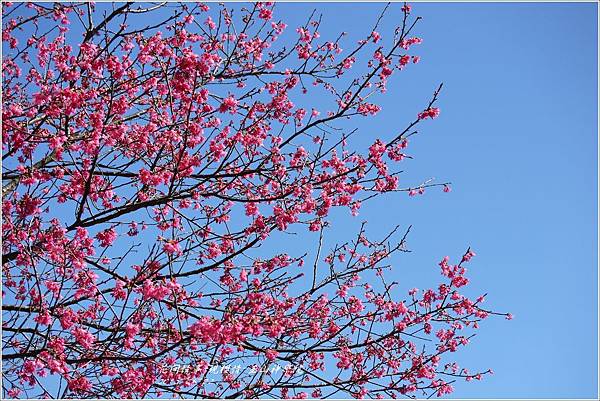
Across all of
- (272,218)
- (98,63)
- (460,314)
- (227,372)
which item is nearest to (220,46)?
Result: (98,63)

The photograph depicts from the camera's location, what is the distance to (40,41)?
8227 millimetres

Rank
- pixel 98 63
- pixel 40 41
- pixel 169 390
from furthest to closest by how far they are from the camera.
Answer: pixel 40 41 < pixel 98 63 < pixel 169 390

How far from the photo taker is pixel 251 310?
6.35 meters

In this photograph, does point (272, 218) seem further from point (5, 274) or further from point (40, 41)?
point (40, 41)

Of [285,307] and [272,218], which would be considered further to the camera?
[285,307]

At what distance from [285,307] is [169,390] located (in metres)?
1.94

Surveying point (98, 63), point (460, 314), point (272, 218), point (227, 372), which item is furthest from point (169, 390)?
point (460, 314)

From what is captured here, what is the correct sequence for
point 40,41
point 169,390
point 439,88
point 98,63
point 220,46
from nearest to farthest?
point 169,390 → point 98,63 → point 439,88 → point 40,41 → point 220,46

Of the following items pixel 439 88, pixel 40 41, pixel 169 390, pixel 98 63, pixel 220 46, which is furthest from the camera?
pixel 220 46

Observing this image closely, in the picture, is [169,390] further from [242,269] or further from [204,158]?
[204,158]

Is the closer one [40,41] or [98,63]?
[98,63]

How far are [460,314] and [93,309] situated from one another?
5595 mm

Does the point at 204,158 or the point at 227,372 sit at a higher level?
the point at 204,158

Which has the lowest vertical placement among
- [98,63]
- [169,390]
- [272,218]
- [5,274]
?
[169,390]
